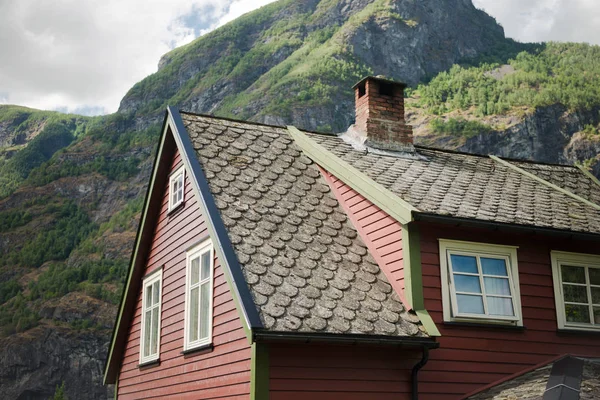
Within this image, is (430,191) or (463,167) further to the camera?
(463,167)

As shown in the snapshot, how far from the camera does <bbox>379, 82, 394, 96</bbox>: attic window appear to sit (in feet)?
44.8

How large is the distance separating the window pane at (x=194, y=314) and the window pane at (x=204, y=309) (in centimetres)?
29

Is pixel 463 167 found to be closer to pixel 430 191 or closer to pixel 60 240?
pixel 430 191

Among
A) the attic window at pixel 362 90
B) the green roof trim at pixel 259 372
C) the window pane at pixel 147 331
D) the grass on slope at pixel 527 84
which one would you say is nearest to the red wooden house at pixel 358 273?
the green roof trim at pixel 259 372

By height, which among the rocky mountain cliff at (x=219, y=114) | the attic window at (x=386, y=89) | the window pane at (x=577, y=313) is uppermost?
the rocky mountain cliff at (x=219, y=114)

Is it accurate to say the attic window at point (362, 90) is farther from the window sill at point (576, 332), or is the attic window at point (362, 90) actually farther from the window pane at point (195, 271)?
the window sill at point (576, 332)

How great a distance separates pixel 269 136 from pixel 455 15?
176816 mm

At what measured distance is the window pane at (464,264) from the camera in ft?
32.2

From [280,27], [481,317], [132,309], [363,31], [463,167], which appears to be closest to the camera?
[481,317]

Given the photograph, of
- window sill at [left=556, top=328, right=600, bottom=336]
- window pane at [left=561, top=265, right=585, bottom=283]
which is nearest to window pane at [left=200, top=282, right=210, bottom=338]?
window sill at [left=556, top=328, right=600, bottom=336]

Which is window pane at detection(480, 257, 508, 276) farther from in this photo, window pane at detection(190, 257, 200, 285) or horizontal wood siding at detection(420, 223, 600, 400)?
window pane at detection(190, 257, 200, 285)

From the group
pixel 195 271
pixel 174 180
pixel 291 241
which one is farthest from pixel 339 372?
pixel 174 180

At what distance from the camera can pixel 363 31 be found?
163625 millimetres

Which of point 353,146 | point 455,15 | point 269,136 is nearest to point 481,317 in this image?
point 353,146
